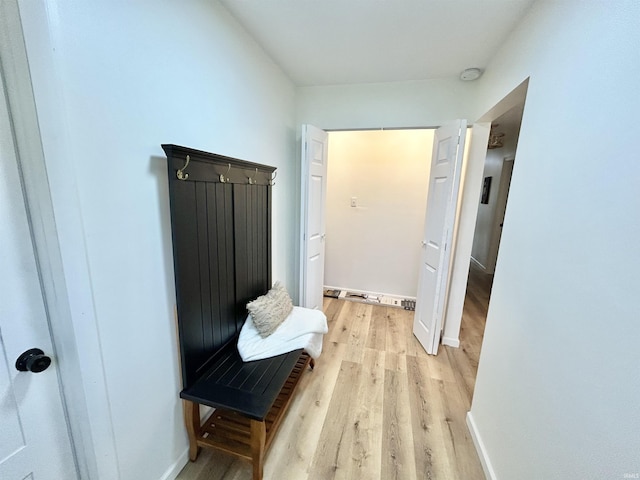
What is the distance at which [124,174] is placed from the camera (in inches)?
39.0

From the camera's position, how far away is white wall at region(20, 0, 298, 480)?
0.80 meters

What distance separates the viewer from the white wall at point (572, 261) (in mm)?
734

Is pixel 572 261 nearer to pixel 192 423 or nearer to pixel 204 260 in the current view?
pixel 204 260

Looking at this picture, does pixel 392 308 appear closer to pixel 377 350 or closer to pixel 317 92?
pixel 377 350

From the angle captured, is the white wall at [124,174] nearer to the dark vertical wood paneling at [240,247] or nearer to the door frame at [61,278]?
the door frame at [61,278]

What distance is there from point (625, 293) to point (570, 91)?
806 millimetres

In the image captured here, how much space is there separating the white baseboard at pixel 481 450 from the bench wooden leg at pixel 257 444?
1201 millimetres

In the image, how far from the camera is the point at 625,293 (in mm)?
718

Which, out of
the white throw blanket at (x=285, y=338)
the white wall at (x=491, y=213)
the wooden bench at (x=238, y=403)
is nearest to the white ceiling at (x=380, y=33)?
the white throw blanket at (x=285, y=338)

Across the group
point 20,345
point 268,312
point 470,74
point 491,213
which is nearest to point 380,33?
point 470,74

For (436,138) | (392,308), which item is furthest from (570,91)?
(392,308)

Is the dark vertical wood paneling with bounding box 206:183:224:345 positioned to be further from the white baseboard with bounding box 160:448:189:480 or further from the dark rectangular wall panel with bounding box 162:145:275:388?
the white baseboard with bounding box 160:448:189:480

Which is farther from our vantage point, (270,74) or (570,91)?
(270,74)

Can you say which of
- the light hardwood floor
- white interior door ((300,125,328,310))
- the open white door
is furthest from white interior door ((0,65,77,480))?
the open white door
